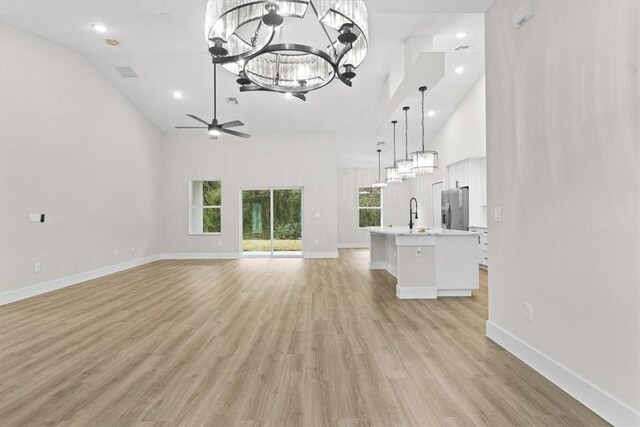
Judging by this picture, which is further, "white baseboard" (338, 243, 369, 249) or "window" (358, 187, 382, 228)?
"window" (358, 187, 382, 228)

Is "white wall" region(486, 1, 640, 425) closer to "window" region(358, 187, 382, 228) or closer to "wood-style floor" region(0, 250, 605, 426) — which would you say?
"wood-style floor" region(0, 250, 605, 426)

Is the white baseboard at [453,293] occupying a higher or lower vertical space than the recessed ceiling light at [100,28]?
lower

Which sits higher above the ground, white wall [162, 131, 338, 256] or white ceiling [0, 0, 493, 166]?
white ceiling [0, 0, 493, 166]

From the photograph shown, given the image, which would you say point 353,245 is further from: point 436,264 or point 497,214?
point 497,214

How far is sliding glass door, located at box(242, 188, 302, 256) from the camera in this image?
30.9 ft

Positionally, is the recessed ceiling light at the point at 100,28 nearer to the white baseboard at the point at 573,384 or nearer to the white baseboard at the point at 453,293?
the white baseboard at the point at 453,293

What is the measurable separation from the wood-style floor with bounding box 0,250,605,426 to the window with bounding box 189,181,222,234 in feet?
15.9

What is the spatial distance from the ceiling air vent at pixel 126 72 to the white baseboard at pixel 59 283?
3.99 m

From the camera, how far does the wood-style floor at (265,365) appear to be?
185 cm

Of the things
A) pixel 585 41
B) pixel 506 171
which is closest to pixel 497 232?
pixel 506 171

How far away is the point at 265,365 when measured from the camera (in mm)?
2453

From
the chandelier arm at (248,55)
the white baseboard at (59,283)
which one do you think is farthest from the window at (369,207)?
the chandelier arm at (248,55)

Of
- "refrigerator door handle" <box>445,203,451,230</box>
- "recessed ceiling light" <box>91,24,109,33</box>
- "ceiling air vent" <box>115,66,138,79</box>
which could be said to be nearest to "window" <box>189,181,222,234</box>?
"ceiling air vent" <box>115,66,138,79</box>

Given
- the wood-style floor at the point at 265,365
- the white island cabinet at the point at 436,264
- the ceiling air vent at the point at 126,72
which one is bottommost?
the wood-style floor at the point at 265,365
